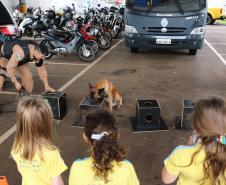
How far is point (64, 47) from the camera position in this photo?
10.1 meters

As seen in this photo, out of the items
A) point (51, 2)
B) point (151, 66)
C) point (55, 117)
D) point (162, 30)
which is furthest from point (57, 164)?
point (51, 2)

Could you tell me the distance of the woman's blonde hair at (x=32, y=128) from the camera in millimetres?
2459

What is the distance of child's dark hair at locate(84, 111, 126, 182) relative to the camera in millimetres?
2172

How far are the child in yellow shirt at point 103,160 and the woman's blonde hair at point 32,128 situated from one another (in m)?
0.39

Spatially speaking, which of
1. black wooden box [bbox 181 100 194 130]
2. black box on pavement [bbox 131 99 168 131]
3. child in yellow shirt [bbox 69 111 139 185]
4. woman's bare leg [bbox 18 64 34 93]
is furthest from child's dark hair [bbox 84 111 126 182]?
woman's bare leg [bbox 18 64 34 93]

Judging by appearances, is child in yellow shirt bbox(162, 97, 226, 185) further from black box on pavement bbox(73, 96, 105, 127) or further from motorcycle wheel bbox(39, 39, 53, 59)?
motorcycle wheel bbox(39, 39, 53, 59)

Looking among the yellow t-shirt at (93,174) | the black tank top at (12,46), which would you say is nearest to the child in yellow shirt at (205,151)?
the yellow t-shirt at (93,174)

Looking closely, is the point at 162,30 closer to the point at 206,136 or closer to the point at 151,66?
the point at 151,66

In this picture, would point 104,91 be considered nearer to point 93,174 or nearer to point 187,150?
point 187,150

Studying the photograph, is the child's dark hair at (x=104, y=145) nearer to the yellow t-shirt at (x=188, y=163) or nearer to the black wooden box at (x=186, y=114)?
the yellow t-shirt at (x=188, y=163)

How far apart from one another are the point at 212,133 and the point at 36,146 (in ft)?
4.25

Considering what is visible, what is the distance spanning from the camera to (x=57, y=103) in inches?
218

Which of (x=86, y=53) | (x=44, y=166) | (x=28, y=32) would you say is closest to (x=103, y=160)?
(x=44, y=166)

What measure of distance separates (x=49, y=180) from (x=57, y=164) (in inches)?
6.4
